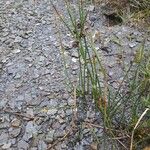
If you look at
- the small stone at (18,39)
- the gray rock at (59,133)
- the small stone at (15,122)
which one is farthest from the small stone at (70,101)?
the small stone at (18,39)

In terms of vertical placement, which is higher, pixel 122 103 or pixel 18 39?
pixel 18 39

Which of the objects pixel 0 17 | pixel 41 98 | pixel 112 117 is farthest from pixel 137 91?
pixel 0 17

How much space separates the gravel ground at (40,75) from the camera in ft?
5.52

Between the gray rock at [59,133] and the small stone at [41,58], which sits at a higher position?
the small stone at [41,58]

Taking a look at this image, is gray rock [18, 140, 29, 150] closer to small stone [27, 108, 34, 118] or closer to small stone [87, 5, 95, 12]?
small stone [27, 108, 34, 118]

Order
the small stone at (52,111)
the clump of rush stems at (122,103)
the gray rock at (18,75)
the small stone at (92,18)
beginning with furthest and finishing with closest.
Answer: the small stone at (92,18), the gray rock at (18,75), the small stone at (52,111), the clump of rush stems at (122,103)

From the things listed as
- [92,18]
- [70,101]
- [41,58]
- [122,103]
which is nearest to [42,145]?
[70,101]

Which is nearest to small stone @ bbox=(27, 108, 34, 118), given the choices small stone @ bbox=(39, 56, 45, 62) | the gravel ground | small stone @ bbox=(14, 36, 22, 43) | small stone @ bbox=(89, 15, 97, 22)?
the gravel ground

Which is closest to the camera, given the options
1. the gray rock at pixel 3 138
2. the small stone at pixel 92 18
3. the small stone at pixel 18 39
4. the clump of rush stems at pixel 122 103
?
the clump of rush stems at pixel 122 103

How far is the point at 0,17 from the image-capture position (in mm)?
2381

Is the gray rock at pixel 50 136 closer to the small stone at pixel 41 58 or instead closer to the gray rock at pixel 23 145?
the gray rock at pixel 23 145

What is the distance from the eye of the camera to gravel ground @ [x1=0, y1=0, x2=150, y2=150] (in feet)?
5.52

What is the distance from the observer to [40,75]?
6.53 ft

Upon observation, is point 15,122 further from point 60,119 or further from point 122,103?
point 122,103
